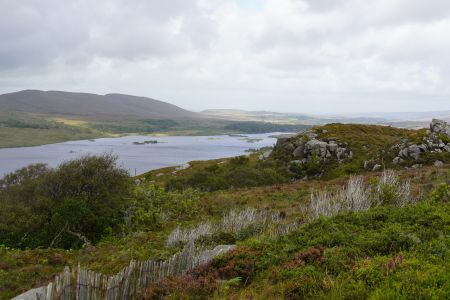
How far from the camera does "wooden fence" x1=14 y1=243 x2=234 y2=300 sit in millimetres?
6801

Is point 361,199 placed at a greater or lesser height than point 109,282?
greater

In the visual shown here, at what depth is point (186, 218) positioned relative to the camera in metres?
22.3

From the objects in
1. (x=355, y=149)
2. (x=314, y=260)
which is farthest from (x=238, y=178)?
(x=314, y=260)

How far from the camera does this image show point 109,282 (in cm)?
700

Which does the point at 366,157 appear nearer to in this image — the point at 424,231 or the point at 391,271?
the point at 424,231

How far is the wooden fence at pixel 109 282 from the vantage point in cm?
680

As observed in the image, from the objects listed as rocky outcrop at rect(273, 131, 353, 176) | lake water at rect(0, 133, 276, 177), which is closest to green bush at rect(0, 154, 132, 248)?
rocky outcrop at rect(273, 131, 353, 176)

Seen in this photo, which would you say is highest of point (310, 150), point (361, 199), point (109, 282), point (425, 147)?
point (425, 147)

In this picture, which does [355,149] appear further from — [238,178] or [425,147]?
[238,178]

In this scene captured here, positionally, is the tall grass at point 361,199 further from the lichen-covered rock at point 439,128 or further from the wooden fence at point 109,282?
the lichen-covered rock at point 439,128

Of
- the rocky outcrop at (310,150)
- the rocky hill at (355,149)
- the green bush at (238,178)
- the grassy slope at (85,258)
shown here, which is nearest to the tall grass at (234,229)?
the grassy slope at (85,258)

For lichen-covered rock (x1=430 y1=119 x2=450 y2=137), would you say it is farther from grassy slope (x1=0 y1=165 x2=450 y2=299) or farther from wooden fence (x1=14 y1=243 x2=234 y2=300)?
wooden fence (x1=14 y1=243 x2=234 y2=300)

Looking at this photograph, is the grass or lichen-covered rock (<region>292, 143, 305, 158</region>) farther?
lichen-covered rock (<region>292, 143, 305, 158</region>)

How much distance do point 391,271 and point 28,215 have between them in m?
17.4
